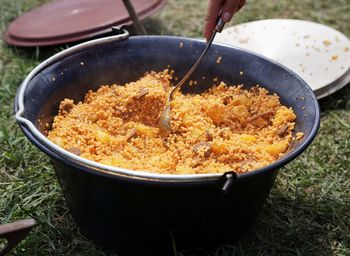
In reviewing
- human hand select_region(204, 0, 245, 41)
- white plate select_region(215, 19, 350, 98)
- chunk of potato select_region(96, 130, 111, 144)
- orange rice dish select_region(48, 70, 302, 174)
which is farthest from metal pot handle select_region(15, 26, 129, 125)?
white plate select_region(215, 19, 350, 98)

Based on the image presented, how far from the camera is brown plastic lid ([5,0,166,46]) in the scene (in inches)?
136

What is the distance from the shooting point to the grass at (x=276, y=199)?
215 cm

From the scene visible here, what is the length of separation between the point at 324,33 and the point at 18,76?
199 centimetres

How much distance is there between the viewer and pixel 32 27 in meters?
3.68

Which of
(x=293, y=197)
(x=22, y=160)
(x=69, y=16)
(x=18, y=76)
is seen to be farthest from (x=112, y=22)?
(x=293, y=197)

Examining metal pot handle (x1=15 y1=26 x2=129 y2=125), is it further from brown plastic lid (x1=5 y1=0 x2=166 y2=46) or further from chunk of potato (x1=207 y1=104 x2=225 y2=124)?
brown plastic lid (x1=5 y1=0 x2=166 y2=46)

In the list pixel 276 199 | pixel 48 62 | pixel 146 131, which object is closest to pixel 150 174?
pixel 146 131

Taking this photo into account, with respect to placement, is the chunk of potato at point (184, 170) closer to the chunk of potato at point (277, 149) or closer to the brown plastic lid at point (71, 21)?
the chunk of potato at point (277, 149)

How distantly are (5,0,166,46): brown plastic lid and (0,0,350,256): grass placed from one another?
305 mm

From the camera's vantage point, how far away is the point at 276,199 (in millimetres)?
2438

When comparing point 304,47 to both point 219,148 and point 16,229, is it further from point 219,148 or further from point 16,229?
point 16,229

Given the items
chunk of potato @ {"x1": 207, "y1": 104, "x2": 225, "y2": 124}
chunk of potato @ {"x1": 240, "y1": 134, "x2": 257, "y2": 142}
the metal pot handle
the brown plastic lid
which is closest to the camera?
the metal pot handle

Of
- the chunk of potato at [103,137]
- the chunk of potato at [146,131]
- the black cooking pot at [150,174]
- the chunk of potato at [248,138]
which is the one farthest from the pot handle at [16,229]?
the chunk of potato at [248,138]

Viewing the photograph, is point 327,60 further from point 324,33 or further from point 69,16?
point 69,16
